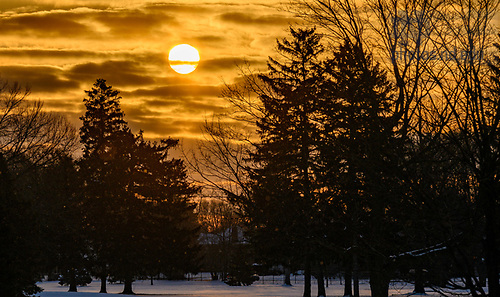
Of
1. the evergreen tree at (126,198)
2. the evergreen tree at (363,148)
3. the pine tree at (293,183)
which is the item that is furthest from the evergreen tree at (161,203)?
the evergreen tree at (363,148)

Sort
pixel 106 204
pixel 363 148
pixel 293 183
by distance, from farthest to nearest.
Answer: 1. pixel 106 204
2. pixel 293 183
3. pixel 363 148

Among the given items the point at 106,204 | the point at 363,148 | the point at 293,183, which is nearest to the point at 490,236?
the point at 363,148

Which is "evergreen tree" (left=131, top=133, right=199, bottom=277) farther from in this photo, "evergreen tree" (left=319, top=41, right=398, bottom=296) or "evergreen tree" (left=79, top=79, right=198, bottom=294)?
"evergreen tree" (left=319, top=41, right=398, bottom=296)

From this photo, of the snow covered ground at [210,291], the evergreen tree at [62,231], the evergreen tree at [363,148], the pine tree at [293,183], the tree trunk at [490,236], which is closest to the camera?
the tree trunk at [490,236]

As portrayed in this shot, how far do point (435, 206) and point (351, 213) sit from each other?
200 inches

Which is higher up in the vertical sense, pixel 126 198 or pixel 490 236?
pixel 126 198

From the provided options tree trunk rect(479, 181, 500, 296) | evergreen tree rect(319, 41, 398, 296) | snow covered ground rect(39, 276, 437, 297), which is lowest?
snow covered ground rect(39, 276, 437, 297)

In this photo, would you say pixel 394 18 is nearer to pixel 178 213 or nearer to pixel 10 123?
pixel 10 123

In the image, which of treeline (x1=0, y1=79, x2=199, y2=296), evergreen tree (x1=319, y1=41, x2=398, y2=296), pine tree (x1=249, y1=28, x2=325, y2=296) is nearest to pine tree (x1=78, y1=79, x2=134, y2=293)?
treeline (x1=0, y1=79, x2=199, y2=296)

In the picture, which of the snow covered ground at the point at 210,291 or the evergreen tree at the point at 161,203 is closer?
the snow covered ground at the point at 210,291

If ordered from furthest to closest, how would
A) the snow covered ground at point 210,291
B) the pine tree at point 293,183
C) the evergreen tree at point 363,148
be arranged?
the snow covered ground at point 210,291
the pine tree at point 293,183
the evergreen tree at point 363,148

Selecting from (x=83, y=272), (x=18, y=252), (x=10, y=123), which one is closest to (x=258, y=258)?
(x=18, y=252)

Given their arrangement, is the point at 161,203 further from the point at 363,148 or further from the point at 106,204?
the point at 363,148

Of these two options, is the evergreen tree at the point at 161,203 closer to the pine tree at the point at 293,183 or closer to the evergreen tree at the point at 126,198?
the evergreen tree at the point at 126,198
